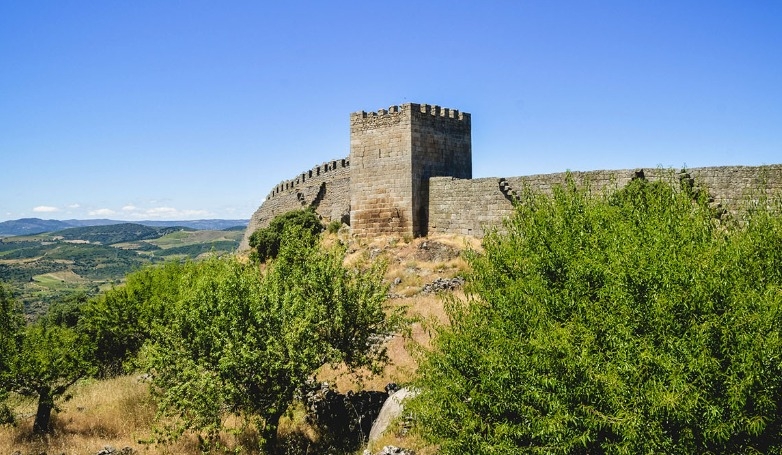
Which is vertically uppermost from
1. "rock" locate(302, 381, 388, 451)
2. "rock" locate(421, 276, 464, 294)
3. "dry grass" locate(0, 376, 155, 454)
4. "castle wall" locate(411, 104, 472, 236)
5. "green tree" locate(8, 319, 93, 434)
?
"castle wall" locate(411, 104, 472, 236)

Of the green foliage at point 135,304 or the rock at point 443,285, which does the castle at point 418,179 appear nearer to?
the rock at point 443,285

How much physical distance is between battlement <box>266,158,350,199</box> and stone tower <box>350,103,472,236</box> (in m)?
8.49

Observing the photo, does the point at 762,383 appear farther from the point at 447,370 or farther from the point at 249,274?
the point at 249,274

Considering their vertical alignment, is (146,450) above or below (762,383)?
below

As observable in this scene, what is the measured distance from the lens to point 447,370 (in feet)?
28.6

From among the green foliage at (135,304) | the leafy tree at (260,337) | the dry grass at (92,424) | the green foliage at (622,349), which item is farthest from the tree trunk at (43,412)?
the green foliage at (622,349)

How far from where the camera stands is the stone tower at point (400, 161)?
25.3 m

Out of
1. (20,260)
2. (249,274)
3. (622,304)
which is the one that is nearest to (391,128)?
(249,274)

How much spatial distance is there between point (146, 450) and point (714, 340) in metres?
12.1

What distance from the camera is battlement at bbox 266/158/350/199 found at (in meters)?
35.6

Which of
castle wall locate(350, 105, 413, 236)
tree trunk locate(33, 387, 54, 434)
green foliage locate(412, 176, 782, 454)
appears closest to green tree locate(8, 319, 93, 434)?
tree trunk locate(33, 387, 54, 434)

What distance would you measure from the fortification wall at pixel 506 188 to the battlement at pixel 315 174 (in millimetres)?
10676

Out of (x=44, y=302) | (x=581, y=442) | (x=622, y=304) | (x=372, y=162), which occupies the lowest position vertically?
(x=44, y=302)

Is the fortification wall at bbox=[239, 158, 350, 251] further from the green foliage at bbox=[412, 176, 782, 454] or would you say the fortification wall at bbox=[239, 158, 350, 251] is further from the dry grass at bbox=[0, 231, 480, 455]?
the green foliage at bbox=[412, 176, 782, 454]
